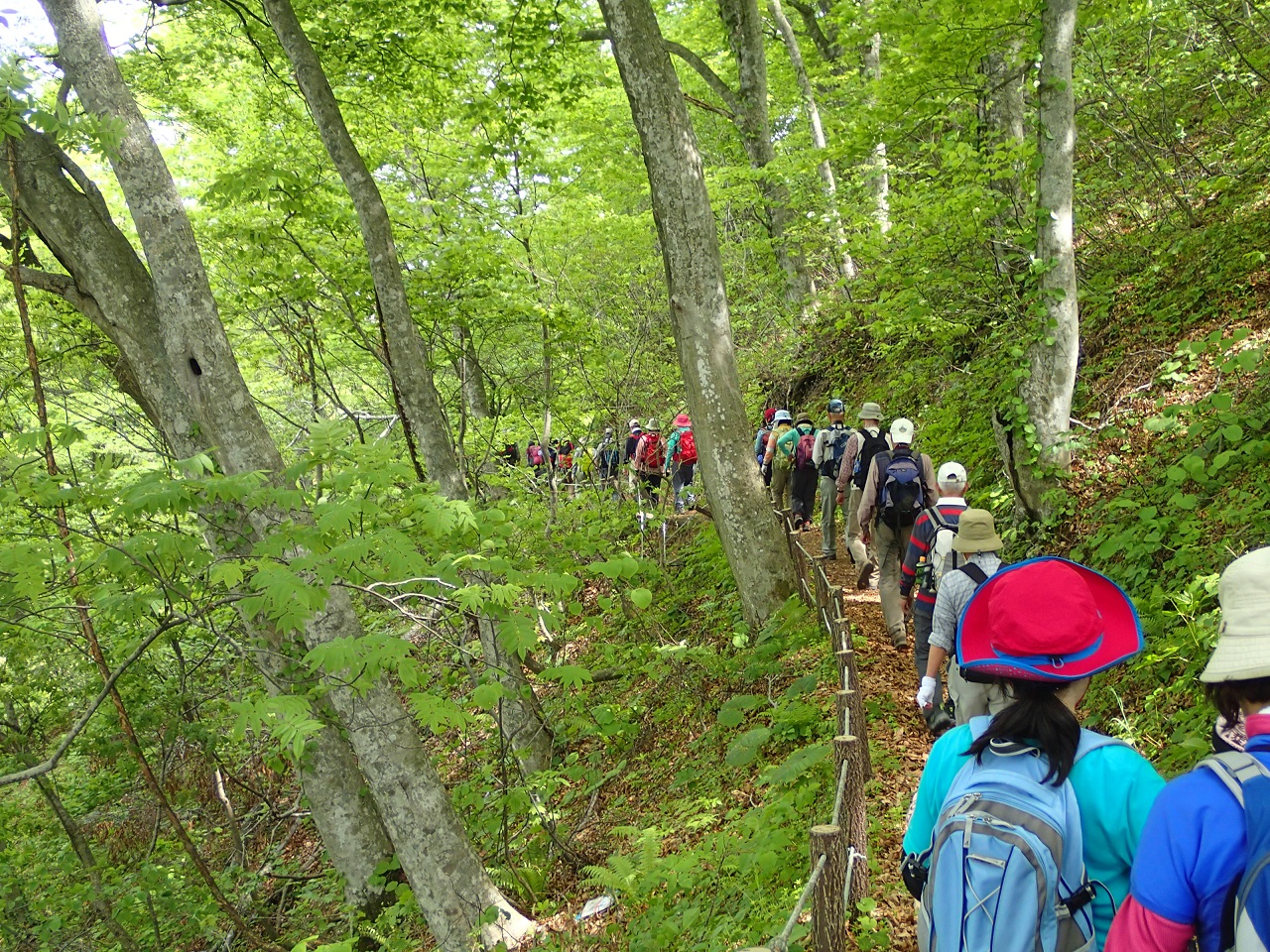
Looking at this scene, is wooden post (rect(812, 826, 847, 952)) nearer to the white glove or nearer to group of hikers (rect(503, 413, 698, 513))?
the white glove

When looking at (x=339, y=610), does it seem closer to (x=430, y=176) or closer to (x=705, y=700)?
(x=705, y=700)

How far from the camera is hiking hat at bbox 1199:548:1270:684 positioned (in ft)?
5.00

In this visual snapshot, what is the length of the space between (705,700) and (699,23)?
1897cm

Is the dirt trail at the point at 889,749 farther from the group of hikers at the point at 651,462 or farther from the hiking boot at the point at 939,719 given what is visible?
the group of hikers at the point at 651,462

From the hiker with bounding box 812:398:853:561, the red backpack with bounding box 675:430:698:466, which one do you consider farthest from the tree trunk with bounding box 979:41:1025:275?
the red backpack with bounding box 675:430:698:466

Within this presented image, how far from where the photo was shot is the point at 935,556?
4.88 meters

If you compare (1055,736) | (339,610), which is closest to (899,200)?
(339,610)

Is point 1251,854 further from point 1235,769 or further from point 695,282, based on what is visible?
point 695,282

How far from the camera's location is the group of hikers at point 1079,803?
1.39 m

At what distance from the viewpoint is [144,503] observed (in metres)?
3.48

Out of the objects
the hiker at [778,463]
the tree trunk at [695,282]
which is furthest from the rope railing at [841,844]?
the hiker at [778,463]

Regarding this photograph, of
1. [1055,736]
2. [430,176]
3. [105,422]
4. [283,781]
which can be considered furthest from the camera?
[430,176]

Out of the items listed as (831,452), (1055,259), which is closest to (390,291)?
(831,452)

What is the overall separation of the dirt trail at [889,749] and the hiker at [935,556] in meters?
0.35
